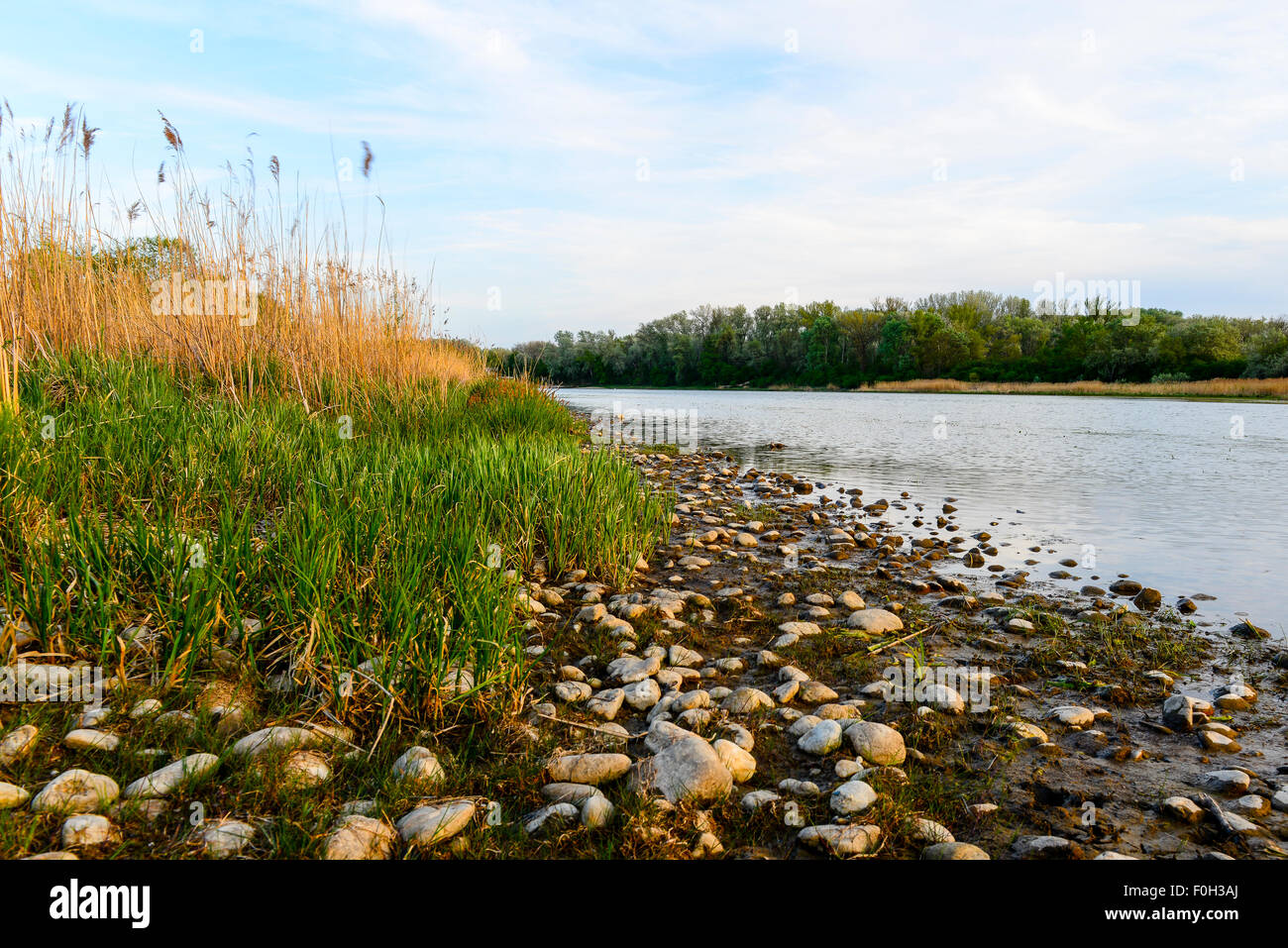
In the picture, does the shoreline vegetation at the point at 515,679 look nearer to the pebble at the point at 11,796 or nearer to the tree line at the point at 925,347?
the pebble at the point at 11,796

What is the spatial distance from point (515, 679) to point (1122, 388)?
183 ft

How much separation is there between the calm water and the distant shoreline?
63.4ft

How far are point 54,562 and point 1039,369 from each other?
6892cm

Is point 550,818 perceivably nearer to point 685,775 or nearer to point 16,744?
point 685,775

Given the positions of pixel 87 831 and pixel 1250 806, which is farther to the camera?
pixel 1250 806

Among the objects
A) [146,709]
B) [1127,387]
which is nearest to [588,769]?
[146,709]

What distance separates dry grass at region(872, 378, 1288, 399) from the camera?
4084 cm

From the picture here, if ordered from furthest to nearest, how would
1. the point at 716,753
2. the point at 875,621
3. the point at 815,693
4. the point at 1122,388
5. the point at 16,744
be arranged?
the point at 1122,388
the point at 875,621
the point at 815,693
the point at 716,753
the point at 16,744

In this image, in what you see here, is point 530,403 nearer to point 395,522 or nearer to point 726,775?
point 395,522

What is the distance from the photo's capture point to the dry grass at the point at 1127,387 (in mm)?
40844

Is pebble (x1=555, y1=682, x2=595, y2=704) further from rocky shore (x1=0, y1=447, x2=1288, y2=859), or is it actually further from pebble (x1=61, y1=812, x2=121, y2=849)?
pebble (x1=61, y1=812, x2=121, y2=849)

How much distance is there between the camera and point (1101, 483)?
1109 centimetres

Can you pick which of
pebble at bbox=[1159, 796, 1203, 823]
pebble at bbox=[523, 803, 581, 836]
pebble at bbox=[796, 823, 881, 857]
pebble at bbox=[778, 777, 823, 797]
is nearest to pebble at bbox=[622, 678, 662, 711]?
pebble at bbox=[778, 777, 823, 797]

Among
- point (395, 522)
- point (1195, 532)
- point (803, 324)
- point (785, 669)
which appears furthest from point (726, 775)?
point (803, 324)
